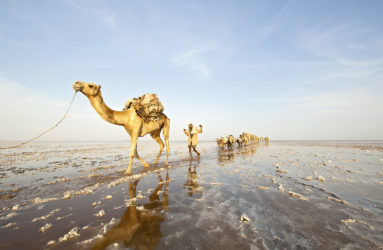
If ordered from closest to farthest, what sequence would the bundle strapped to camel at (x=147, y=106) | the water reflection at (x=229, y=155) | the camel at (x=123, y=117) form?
the camel at (x=123, y=117), the bundle strapped to camel at (x=147, y=106), the water reflection at (x=229, y=155)

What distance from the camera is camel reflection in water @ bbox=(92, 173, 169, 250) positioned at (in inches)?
86.9

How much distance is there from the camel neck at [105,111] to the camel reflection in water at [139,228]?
4.42 metres

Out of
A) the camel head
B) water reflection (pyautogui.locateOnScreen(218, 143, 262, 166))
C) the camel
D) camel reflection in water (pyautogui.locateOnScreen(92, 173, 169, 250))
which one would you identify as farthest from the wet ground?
water reflection (pyautogui.locateOnScreen(218, 143, 262, 166))

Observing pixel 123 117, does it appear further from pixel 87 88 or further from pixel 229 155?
pixel 229 155

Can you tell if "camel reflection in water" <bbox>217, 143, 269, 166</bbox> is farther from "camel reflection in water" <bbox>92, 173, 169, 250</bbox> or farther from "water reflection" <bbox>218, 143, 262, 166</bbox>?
"camel reflection in water" <bbox>92, 173, 169, 250</bbox>

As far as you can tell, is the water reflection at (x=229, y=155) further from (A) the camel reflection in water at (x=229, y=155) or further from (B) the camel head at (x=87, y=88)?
(B) the camel head at (x=87, y=88)

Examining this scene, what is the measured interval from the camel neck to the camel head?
0.64 ft

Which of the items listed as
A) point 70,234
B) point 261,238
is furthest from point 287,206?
point 70,234

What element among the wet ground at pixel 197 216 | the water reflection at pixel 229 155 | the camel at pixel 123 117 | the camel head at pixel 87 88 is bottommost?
the water reflection at pixel 229 155

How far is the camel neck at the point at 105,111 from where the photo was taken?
6422mm

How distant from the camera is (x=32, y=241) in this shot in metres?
2.30

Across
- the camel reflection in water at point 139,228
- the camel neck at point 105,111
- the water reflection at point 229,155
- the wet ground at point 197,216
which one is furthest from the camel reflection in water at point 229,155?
the camel reflection in water at point 139,228

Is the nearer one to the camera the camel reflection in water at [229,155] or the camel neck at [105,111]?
the camel neck at [105,111]

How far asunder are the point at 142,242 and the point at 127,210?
1.29 meters
